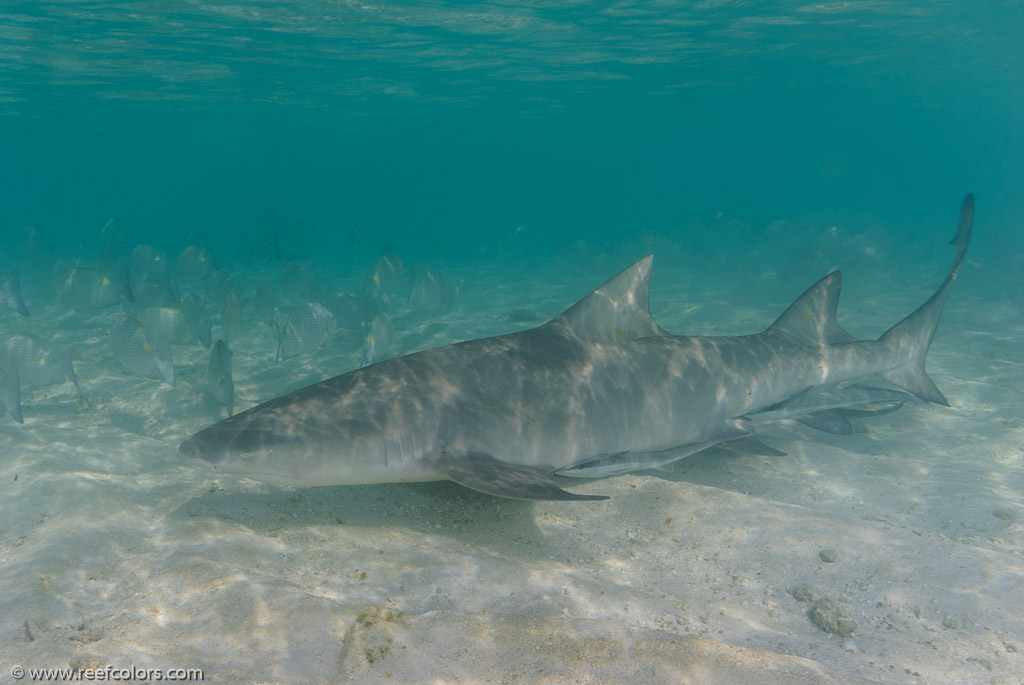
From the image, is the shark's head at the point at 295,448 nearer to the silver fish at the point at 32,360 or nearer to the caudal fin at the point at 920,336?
the silver fish at the point at 32,360

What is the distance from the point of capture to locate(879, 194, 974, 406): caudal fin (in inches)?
267

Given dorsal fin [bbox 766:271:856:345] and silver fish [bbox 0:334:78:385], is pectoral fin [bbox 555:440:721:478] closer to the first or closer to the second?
dorsal fin [bbox 766:271:856:345]

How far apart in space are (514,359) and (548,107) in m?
44.8

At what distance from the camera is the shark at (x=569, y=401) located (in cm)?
405

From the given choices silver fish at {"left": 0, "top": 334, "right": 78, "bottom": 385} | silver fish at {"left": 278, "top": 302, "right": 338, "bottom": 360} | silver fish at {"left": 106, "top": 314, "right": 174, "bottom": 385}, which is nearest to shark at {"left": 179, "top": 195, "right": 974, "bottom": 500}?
silver fish at {"left": 278, "top": 302, "right": 338, "bottom": 360}

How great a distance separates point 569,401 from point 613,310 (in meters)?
1.21

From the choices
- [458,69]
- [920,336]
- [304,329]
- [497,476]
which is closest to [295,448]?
[497,476]

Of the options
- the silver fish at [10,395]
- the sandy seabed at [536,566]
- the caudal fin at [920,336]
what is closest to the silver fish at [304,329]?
the sandy seabed at [536,566]

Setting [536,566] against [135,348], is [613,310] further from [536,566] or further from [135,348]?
[135,348]

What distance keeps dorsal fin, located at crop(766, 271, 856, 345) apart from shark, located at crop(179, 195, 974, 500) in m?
0.02

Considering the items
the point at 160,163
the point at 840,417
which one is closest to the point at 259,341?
the point at 840,417

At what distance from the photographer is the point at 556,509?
4641 millimetres

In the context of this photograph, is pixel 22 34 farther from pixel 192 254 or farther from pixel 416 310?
pixel 416 310

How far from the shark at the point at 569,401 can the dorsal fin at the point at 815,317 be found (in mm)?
19
